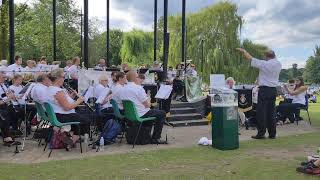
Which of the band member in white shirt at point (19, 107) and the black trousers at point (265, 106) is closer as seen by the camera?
the black trousers at point (265, 106)

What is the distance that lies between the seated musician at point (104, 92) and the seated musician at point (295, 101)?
596 cm

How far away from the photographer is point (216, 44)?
140ft

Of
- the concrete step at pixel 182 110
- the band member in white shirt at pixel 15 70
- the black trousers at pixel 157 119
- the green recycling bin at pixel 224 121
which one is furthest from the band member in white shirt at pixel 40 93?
the concrete step at pixel 182 110

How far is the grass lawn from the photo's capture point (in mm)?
7086

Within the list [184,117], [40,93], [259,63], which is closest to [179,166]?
[40,93]

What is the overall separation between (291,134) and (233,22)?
30678mm

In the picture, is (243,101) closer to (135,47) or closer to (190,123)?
(190,123)

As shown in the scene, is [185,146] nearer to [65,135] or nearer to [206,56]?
[65,135]

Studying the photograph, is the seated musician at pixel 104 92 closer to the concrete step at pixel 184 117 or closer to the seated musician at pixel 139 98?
the seated musician at pixel 139 98

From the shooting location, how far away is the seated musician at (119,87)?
410 inches

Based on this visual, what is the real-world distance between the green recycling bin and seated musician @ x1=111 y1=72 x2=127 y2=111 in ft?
6.88

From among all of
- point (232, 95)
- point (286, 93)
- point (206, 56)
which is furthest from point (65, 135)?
point (206, 56)

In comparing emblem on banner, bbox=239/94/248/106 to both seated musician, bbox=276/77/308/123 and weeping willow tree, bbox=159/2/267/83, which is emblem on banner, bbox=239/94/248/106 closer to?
seated musician, bbox=276/77/308/123

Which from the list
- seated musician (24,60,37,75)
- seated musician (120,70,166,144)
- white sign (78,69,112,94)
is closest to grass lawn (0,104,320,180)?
seated musician (120,70,166,144)
